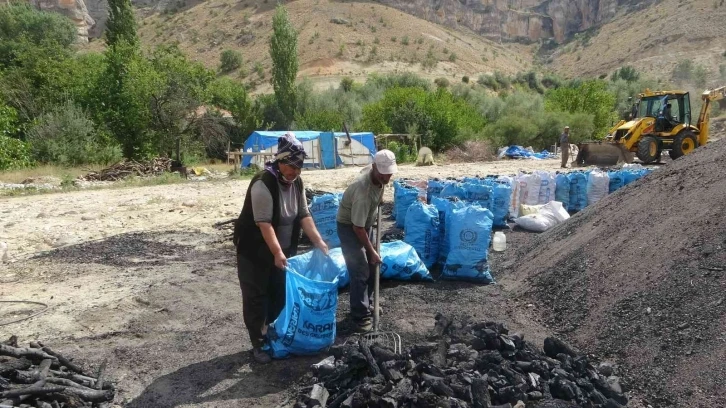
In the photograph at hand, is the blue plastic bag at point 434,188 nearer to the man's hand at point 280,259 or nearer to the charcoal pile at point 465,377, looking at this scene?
the charcoal pile at point 465,377

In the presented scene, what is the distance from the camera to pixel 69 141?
714 inches

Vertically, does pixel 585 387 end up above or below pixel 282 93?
below

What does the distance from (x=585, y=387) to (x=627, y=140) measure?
1380 centimetres

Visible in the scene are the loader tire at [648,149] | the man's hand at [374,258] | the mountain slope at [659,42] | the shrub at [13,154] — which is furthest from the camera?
the mountain slope at [659,42]

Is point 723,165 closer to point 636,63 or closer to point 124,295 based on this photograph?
point 124,295

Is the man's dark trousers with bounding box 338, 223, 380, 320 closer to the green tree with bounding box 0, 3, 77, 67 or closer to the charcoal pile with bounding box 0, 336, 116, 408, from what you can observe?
the charcoal pile with bounding box 0, 336, 116, 408

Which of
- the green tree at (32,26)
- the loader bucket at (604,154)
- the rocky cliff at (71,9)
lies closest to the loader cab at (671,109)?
the loader bucket at (604,154)

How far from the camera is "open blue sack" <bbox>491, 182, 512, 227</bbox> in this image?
25.3 feet

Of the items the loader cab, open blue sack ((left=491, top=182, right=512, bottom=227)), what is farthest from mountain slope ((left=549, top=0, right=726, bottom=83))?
open blue sack ((left=491, top=182, right=512, bottom=227))

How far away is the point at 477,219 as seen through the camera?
16.6ft

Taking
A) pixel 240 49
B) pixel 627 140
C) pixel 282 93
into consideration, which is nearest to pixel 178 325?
pixel 627 140

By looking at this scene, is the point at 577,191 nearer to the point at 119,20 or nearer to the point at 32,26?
the point at 119,20

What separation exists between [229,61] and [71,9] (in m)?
25.3

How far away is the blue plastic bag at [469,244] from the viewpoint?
5.06 m
